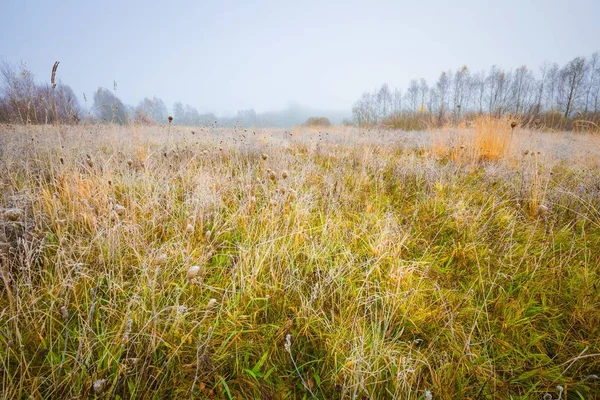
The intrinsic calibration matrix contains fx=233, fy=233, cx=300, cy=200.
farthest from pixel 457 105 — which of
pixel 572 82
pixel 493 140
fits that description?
pixel 572 82

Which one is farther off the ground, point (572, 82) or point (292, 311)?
point (572, 82)

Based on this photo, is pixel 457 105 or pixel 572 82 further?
pixel 572 82

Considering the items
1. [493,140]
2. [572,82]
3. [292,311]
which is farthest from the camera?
[572,82]

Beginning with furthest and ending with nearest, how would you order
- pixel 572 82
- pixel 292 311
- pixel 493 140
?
pixel 572 82
pixel 493 140
pixel 292 311

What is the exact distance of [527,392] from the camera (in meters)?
1.08

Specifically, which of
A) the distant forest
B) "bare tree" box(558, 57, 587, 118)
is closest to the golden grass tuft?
the distant forest

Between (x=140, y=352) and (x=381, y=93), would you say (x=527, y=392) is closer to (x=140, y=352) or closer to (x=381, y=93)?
(x=140, y=352)

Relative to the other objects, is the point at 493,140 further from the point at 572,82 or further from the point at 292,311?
the point at 572,82

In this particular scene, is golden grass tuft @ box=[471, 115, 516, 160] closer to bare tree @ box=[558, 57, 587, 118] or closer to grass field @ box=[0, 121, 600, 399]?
grass field @ box=[0, 121, 600, 399]

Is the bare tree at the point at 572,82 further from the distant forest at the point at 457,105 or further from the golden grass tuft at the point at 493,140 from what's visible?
the golden grass tuft at the point at 493,140

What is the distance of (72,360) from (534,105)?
971cm

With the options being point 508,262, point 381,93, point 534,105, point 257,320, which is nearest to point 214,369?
point 257,320

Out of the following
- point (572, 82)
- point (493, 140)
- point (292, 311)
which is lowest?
point (292, 311)

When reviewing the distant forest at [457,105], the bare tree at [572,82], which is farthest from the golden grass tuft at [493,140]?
the bare tree at [572,82]
